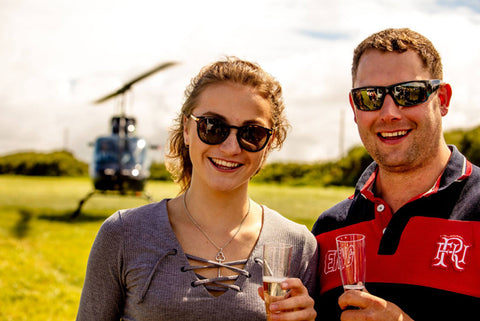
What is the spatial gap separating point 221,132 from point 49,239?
517 inches

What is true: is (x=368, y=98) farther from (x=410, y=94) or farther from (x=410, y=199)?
(x=410, y=199)

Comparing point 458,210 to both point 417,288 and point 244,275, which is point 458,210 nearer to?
point 417,288

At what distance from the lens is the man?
285 centimetres

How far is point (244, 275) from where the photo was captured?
2830mm

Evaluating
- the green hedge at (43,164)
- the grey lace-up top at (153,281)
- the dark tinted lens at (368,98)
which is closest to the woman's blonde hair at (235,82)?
the dark tinted lens at (368,98)

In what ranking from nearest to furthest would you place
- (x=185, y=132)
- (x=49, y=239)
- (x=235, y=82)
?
(x=235, y=82), (x=185, y=132), (x=49, y=239)

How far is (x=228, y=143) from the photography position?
297 centimetres

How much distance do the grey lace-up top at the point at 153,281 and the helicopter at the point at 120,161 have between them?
14.3 metres

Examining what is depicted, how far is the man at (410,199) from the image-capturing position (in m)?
2.85

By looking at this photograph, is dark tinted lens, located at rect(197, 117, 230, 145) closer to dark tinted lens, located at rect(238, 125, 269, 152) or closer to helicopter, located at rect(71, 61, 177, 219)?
dark tinted lens, located at rect(238, 125, 269, 152)

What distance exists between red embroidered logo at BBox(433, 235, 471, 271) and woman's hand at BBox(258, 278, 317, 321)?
39.0 inches

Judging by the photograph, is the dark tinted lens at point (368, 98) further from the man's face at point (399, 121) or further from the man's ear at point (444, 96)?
the man's ear at point (444, 96)

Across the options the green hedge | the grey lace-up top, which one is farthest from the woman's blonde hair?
the green hedge

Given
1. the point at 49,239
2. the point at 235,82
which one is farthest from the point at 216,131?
the point at 49,239
